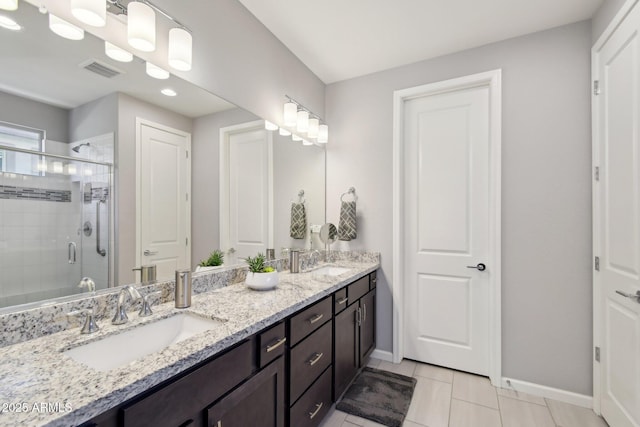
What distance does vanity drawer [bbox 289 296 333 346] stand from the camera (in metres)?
1.49

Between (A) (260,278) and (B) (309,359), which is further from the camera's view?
(A) (260,278)

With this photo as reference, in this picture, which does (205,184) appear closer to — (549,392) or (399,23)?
(399,23)

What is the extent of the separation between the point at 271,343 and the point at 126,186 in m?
0.97

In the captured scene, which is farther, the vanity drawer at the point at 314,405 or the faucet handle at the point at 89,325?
the vanity drawer at the point at 314,405

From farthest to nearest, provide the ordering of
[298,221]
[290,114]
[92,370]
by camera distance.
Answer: [298,221] < [290,114] < [92,370]

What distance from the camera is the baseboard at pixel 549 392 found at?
2033 millimetres

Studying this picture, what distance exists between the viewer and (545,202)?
7.09 ft

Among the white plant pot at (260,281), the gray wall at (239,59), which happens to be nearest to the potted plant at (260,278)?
the white plant pot at (260,281)

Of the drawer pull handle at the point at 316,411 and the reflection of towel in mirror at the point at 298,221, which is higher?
Answer: the reflection of towel in mirror at the point at 298,221

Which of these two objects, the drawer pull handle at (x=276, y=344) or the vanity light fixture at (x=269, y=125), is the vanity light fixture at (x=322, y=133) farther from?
the drawer pull handle at (x=276, y=344)

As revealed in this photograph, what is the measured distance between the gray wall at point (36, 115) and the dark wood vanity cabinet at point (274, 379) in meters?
1.03

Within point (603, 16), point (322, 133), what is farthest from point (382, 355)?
point (603, 16)

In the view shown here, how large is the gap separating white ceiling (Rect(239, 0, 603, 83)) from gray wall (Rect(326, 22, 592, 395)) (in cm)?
15

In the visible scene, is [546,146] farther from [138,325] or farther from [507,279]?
[138,325]
